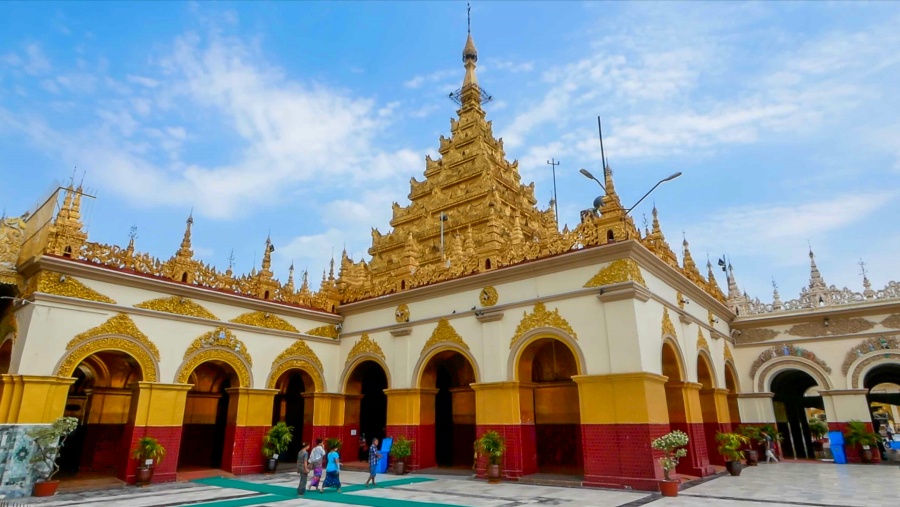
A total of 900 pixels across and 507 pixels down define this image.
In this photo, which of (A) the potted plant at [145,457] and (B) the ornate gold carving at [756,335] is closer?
(A) the potted plant at [145,457]

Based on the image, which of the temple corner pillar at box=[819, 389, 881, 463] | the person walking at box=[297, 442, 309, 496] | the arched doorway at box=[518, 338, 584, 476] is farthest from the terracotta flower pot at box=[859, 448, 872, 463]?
the person walking at box=[297, 442, 309, 496]

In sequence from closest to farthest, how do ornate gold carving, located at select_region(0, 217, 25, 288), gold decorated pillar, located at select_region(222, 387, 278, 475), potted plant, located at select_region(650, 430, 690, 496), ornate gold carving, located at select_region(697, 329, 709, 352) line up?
potted plant, located at select_region(650, 430, 690, 496) → ornate gold carving, located at select_region(0, 217, 25, 288) → gold decorated pillar, located at select_region(222, 387, 278, 475) → ornate gold carving, located at select_region(697, 329, 709, 352)

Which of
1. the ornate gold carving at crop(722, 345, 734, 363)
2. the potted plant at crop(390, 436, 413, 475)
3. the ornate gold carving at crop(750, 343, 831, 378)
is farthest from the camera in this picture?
the ornate gold carving at crop(722, 345, 734, 363)

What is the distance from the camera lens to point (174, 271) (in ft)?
45.5

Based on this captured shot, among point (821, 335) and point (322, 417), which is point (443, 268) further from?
point (821, 335)

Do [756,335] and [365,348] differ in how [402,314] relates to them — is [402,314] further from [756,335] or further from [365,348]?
[756,335]

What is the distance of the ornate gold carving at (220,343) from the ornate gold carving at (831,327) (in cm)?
1760

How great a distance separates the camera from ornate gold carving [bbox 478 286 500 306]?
13.8 meters

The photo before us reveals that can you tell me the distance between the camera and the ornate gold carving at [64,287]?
11.5 m

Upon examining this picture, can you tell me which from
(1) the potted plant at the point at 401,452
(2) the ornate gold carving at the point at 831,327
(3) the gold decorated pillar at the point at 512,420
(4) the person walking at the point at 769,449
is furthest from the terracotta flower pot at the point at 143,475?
(2) the ornate gold carving at the point at 831,327

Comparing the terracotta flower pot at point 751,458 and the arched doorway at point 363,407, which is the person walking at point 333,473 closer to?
the arched doorway at point 363,407

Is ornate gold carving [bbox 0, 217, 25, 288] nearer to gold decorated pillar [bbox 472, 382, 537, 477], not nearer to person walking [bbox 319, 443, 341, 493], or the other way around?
person walking [bbox 319, 443, 341, 493]

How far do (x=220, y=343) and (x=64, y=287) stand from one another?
389cm

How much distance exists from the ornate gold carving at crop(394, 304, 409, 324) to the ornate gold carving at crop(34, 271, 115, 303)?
745 centimetres
